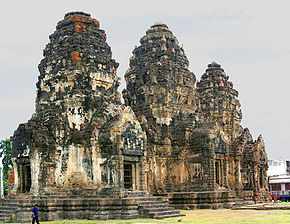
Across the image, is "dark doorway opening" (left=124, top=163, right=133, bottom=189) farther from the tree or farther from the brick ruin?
the tree

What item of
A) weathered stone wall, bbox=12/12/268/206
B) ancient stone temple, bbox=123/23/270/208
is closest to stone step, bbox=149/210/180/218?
weathered stone wall, bbox=12/12/268/206

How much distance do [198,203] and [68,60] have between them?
37.5 ft

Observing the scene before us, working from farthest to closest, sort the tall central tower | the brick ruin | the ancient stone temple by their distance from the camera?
the tall central tower
the ancient stone temple
the brick ruin

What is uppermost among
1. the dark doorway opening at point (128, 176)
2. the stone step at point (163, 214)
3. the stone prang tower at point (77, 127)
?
the stone prang tower at point (77, 127)

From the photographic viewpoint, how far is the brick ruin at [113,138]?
2058cm

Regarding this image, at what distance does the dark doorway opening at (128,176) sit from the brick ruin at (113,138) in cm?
5

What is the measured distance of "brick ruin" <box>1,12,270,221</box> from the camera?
20578 mm

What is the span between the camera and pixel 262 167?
34.4 metres

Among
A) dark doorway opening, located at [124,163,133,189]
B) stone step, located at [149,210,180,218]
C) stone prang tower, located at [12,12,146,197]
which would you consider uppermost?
stone prang tower, located at [12,12,146,197]

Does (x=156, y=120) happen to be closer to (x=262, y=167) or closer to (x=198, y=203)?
(x=198, y=203)

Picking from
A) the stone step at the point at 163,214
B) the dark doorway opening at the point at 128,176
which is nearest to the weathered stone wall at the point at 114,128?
the dark doorway opening at the point at 128,176

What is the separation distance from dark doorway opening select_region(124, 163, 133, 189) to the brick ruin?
50 millimetres

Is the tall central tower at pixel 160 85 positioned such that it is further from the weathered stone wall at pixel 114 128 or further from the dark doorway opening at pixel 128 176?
the dark doorway opening at pixel 128 176

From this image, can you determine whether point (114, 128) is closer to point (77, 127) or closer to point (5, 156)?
point (77, 127)
